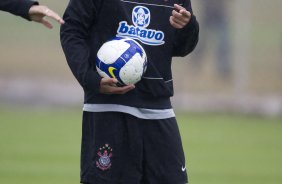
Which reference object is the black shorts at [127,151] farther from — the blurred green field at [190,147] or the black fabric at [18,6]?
the blurred green field at [190,147]

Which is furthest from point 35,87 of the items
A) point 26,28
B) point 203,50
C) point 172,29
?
point 172,29

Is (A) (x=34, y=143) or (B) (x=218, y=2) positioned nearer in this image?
(A) (x=34, y=143)

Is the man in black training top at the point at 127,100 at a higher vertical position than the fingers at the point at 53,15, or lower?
lower

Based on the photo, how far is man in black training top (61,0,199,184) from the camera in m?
6.12

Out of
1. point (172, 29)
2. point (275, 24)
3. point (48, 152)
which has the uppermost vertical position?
point (275, 24)

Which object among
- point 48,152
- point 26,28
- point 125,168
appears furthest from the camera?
point 26,28

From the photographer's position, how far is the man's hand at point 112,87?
234 inches

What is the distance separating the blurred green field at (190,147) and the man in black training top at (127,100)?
4.14 meters

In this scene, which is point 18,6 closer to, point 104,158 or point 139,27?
point 139,27

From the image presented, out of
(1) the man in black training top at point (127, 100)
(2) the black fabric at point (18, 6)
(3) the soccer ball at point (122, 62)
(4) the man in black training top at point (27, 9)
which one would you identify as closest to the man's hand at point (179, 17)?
(1) the man in black training top at point (127, 100)

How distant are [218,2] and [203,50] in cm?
94

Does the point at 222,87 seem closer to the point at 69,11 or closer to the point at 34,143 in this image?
the point at 34,143

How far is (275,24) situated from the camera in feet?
60.3

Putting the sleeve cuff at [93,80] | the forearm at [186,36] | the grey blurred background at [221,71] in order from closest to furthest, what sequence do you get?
the sleeve cuff at [93,80] < the forearm at [186,36] < the grey blurred background at [221,71]
